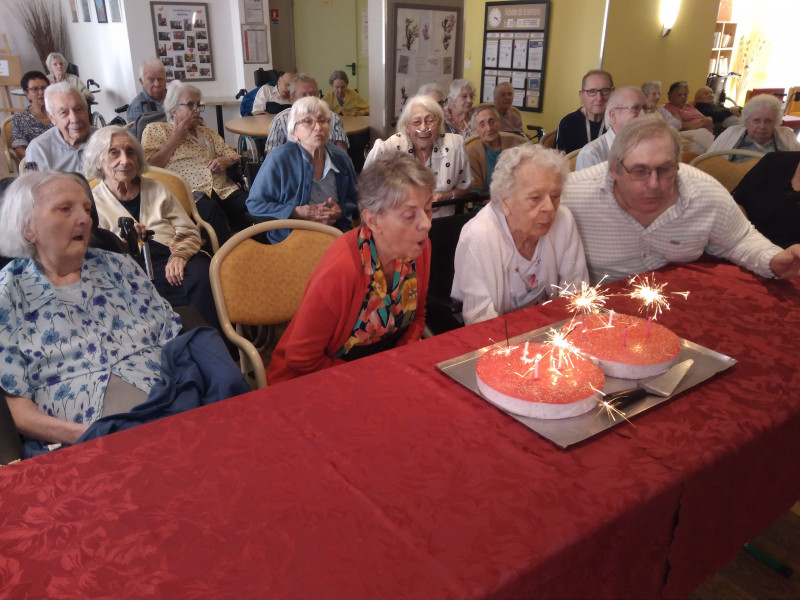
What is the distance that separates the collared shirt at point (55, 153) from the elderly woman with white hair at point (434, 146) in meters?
1.73

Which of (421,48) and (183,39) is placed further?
(183,39)

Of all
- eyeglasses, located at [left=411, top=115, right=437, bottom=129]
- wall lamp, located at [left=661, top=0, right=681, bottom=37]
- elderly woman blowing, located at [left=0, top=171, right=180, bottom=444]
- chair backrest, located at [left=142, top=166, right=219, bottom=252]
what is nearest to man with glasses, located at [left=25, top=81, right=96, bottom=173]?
chair backrest, located at [left=142, top=166, right=219, bottom=252]

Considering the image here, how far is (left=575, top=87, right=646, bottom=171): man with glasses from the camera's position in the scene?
3.31 metres

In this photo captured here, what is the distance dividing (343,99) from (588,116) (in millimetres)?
3233

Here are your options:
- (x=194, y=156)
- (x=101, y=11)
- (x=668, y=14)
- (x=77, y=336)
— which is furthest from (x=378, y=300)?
(x=101, y=11)

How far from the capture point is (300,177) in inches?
125

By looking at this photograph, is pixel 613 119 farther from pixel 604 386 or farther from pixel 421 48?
pixel 604 386

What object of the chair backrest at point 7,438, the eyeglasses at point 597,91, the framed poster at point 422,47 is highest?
the framed poster at point 422,47

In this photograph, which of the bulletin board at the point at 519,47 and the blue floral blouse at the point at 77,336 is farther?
the bulletin board at the point at 519,47

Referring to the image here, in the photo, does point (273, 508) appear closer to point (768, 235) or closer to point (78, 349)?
point (78, 349)

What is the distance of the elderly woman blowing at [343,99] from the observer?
666 centimetres

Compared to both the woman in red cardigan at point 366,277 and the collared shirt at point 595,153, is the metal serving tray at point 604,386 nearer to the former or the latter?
the woman in red cardigan at point 366,277

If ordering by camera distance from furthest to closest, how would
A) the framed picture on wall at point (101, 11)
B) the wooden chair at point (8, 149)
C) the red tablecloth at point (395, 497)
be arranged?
the framed picture on wall at point (101, 11), the wooden chair at point (8, 149), the red tablecloth at point (395, 497)

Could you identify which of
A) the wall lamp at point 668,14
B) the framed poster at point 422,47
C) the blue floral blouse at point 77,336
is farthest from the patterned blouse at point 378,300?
the wall lamp at point 668,14
